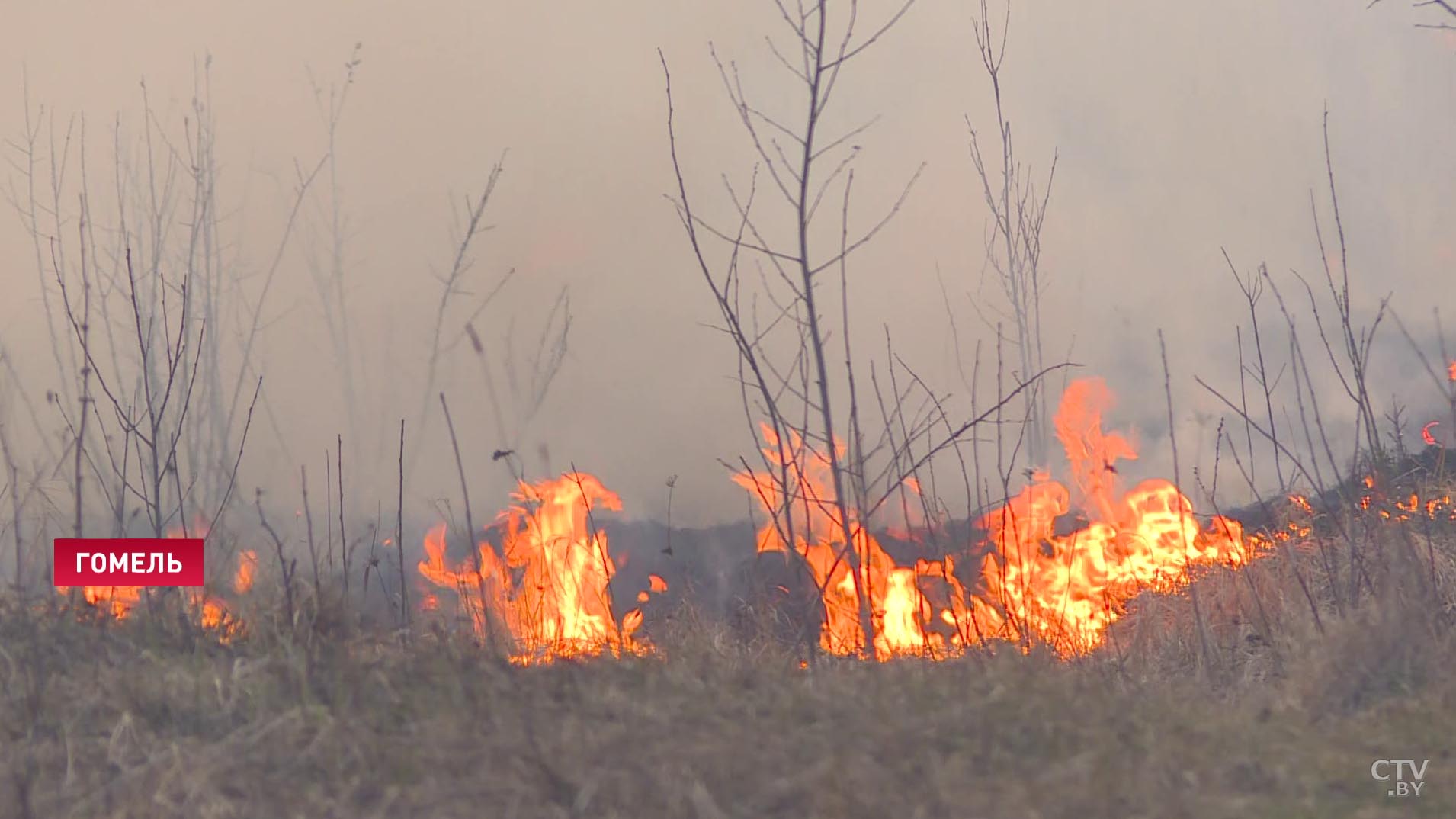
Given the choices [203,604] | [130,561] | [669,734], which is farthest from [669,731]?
[130,561]

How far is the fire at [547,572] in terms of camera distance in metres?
5.13

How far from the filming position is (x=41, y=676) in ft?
11.2

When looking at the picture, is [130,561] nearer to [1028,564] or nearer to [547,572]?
[547,572]

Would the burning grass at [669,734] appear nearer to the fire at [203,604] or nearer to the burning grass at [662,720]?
the burning grass at [662,720]

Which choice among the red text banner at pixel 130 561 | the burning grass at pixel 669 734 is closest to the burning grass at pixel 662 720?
the burning grass at pixel 669 734

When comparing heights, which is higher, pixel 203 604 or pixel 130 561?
pixel 130 561

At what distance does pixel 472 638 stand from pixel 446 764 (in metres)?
1.09

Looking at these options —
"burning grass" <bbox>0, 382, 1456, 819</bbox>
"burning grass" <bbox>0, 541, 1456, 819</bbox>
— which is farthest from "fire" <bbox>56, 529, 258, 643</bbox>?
"burning grass" <bbox>0, 541, 1456, 819</bbox>

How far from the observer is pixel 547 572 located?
5742mm

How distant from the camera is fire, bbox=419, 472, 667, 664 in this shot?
5.13 metres

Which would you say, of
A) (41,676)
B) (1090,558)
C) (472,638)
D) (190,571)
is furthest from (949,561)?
(41,676)

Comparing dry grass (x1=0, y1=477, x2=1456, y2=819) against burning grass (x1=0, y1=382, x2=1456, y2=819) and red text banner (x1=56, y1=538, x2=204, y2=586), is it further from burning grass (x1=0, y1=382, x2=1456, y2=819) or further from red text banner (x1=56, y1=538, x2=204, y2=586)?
red text banner (x1=56, y1=538, x2=204, y2=586)

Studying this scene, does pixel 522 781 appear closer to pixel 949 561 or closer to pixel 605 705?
pixel 605 705

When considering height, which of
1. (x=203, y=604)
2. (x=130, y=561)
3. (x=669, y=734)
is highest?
(x=130, y=561)
